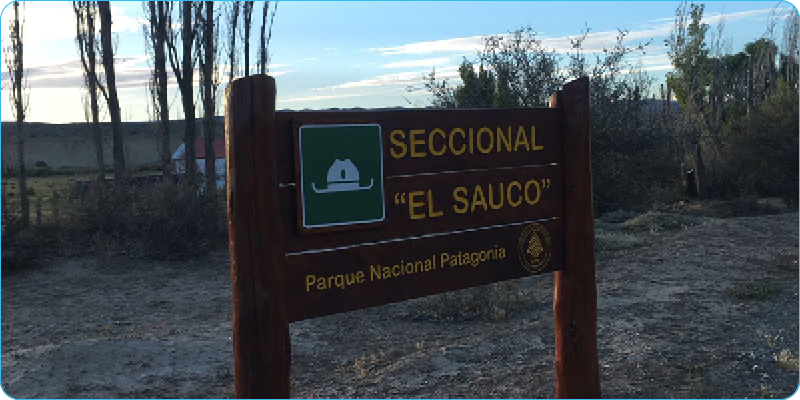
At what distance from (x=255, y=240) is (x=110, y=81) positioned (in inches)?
510

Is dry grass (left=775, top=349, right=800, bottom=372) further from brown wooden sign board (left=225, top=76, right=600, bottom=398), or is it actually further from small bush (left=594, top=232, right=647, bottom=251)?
small bush (left=594, top=232, right=647, bottom=251)

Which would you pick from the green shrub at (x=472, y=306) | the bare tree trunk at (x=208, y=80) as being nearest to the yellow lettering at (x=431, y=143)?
the green shrub at (x=472, y=306)

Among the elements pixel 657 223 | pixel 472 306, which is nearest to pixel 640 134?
pixel 657 223

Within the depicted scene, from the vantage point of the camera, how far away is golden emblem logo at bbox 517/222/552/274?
4.01 meters

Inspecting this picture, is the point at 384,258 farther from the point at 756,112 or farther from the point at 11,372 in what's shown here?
the point at 756,112

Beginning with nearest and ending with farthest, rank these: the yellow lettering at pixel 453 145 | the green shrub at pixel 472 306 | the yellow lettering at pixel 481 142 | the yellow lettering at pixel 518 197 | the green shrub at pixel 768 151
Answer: the yellow lettering at pixel 453 145 → the yellow lettering at pixel 481 142 → the yellow lettering at pixel 518 197 → the green shrub at pixel 472 306 → the green shrub at pixel 768 151

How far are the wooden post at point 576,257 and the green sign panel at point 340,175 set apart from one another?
3.78 feet

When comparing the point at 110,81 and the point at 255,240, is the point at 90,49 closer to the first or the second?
the point at 110,81

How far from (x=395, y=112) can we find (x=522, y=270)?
43.3 inches

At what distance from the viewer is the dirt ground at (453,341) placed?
206 inches

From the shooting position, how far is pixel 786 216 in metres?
13.4

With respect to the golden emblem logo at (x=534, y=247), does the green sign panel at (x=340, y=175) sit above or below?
above

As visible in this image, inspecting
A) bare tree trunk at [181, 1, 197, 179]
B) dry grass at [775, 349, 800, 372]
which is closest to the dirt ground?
dry grass at [775, 349, 800, 372]

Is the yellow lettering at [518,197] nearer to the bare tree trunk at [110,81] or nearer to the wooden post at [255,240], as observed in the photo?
the wooden post at [255,240]
